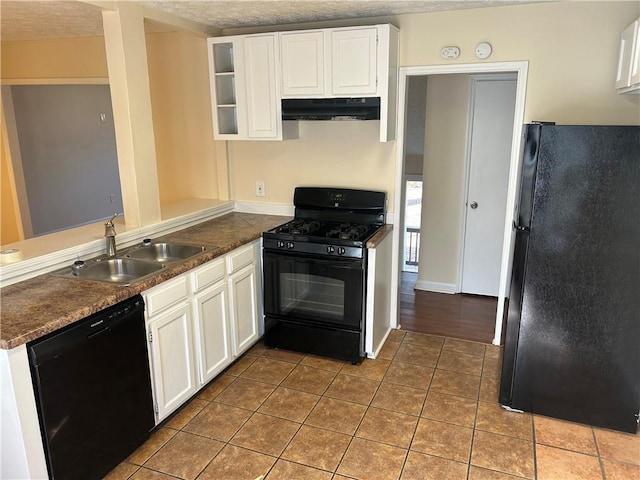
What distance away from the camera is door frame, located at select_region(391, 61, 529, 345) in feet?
10.3

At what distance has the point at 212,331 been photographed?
2.94 m

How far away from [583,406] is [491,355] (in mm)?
861

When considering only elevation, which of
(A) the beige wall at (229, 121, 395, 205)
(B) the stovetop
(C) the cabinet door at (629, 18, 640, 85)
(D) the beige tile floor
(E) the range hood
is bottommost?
(D) the beige tile floor

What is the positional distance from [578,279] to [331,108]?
1885mm

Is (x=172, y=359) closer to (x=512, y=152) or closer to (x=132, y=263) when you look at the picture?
(x=132, y=263)

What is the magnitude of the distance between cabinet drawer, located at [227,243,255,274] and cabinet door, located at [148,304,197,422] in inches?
19.1

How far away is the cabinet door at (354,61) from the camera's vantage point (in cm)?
307

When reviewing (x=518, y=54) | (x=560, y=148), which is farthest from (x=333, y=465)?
(x=518, y=54)

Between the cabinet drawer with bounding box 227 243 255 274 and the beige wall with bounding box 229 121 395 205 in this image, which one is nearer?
the cabinet drawer with bounding box 227 243 255 274

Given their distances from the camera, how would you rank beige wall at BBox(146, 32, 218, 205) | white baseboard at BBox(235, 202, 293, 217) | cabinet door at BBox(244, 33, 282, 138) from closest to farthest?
cabinet door at BBox(244, 33, 282, 138) < beige wall at BBox(146, 32, 218, 205) < white baseboard at BBox(235, 202, 293, 217)

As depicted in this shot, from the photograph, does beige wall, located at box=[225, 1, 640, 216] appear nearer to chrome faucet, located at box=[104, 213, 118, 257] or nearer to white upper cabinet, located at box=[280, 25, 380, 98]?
white upper cabinet, located at box=[280, 25, 380, 98]

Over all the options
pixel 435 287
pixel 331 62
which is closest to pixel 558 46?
pixel 331 62

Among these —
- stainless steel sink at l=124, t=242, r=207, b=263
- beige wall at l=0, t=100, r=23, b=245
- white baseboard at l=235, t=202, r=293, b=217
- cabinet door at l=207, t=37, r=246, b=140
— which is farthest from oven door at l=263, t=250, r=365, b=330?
beige wall at l=0, t=100, r=23, b=245

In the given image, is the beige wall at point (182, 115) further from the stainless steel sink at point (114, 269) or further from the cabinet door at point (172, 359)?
the cabinet door at point (172, 359)
